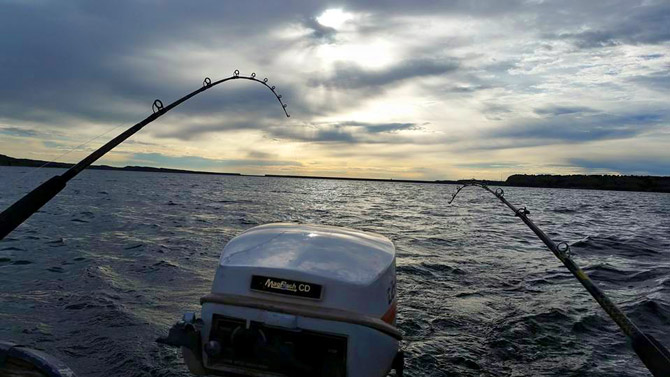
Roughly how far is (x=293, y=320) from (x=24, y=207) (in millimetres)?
2290

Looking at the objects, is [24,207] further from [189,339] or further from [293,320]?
[293,320]

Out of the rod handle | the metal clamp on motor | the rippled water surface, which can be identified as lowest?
the rippled water surface

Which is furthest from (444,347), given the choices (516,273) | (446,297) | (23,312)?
(23,312)

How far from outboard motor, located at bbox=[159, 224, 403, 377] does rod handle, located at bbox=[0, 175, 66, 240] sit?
147 cm

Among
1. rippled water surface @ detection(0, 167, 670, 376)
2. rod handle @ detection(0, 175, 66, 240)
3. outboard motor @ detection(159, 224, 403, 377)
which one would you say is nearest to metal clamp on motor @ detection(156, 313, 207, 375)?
outboard motor @ detection(159, 224, 403, 377)

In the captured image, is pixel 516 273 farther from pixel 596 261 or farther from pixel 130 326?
pixel 130 326

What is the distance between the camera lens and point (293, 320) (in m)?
3.42

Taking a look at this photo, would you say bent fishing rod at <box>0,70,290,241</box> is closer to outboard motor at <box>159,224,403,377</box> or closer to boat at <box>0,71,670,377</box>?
boat at <box>0,71,670,377</box>

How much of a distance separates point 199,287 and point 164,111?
191 inches

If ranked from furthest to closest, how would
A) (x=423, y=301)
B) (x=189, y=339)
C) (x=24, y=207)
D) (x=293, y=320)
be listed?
(x=423, y=301) → (x=189, y=339) → (x=293, y=320) → (x=24, y=207)

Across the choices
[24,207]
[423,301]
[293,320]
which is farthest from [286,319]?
[423,301]

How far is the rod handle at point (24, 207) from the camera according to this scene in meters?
3.05

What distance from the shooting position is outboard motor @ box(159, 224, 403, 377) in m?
3.41

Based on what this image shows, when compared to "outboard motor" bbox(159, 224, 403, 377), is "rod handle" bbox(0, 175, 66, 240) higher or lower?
higher
